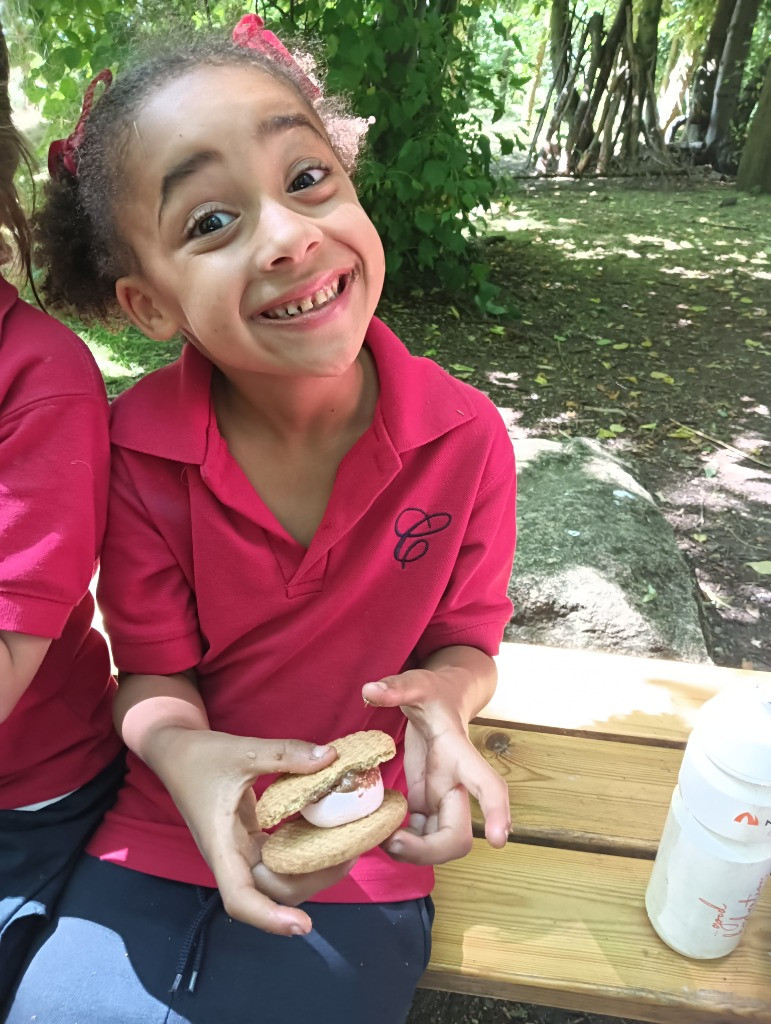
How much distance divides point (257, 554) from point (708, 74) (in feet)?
39.9

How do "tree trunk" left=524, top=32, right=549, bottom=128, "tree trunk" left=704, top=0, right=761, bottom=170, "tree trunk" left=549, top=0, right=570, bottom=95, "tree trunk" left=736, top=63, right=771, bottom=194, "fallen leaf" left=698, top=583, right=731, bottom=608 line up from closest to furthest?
"fallen leaf" left=698, top=583, right=731, bottom=608 < "tree trunk" left=736, top=63, right=771, bottom=194 < "tree trunk" left=704, top=0, right=761, bottom=170 < "tree trunk" left=549, top=0, right=570, bottom=95 < "tree trunk" left=524, top=32, right=549, bottom=128

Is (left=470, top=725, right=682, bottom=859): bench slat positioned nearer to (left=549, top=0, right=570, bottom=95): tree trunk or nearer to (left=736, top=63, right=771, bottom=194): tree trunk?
(left=736, top=63, right=771, bottom=194): tree trunk

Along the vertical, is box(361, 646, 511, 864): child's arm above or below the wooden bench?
above

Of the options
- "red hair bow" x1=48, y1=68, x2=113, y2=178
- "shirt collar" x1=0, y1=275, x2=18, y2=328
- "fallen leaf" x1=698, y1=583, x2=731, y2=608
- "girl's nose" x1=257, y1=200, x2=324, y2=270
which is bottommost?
"fallen leaf" x1=698, y1=583, x2=731, y2=608

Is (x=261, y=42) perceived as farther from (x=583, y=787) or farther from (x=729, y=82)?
(x=729, y=82)

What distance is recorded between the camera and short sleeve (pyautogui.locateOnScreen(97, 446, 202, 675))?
1298 millimetres

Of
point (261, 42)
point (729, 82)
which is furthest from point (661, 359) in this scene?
point (729, 82)

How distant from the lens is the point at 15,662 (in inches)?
44.4

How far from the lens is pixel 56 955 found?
120 centimetres

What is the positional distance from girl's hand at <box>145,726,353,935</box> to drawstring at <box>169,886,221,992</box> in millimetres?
180

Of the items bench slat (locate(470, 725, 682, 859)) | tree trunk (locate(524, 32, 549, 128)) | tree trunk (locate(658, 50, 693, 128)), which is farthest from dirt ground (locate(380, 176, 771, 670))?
tree trunk (locate(524, 32, 549, 128))

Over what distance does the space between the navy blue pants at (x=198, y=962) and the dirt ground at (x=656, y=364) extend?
0.84 metres

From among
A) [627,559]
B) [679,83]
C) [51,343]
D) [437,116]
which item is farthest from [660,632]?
[679,83]

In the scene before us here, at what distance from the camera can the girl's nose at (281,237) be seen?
108 cm
